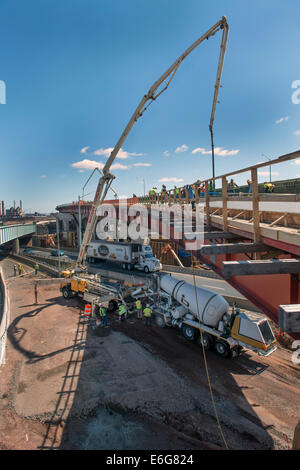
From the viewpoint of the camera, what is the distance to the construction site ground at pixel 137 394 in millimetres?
8789

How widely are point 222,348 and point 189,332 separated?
2363 mm

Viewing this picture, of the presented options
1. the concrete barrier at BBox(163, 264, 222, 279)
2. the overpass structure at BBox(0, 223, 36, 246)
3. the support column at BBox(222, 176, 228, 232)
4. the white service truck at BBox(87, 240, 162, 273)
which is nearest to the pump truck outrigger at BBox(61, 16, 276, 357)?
the support column at BBox(222, 176, 228, 232)

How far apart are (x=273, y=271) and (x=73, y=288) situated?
69.7 feet

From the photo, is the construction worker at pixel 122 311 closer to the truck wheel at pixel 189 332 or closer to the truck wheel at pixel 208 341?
the truck wheel at pixel 189 332

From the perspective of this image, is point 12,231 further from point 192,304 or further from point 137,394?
point 137,394

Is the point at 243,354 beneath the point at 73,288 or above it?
beneath

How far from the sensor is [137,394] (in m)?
10.8

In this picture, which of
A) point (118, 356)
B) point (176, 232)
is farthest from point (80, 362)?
point (176, 232)

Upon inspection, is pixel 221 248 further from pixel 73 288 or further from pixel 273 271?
pixel 73 288

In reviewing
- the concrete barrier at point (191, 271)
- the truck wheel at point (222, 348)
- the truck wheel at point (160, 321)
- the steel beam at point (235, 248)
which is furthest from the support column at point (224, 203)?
the concrete barrier at point (191, 271)

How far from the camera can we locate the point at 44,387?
11.4m

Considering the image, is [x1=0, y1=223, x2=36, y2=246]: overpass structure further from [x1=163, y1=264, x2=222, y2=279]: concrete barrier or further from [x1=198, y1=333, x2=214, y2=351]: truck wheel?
[x1=198, y1=333, x2=214, y2=351]: truck wheel
